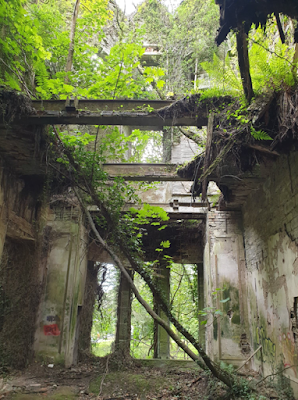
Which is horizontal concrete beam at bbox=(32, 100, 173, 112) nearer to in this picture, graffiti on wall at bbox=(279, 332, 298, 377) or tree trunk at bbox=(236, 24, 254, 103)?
tree trunk at bbox=(236, 24, 254, 103)

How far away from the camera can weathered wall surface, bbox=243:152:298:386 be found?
470 cm

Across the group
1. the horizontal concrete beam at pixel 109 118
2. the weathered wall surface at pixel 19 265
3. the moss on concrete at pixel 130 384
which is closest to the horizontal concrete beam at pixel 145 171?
the weathered wall surface at pixel 19 265

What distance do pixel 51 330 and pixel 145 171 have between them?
16.7ft

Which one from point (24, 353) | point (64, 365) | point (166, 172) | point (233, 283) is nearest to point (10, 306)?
point (24, 353)

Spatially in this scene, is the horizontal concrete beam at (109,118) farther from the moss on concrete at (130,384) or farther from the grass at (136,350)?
the grass at (136,350)

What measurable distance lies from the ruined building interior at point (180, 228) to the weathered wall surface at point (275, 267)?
0.06ft

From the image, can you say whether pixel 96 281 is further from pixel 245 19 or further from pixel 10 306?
pixel 245 19

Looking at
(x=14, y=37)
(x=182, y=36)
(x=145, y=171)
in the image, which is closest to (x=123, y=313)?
(x=145, y=171)

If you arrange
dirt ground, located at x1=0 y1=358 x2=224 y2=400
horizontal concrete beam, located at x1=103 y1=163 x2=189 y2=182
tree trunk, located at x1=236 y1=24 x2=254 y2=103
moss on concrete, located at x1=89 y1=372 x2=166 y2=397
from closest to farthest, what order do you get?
1. tree trunk, located at x1=236 y1=24 x2=254 y2=103
2. dirt ground, located at x1=0 y1=358 x2=224 y2=400
3. moss on concrete, located at x1=89 y1=372 x2=166 y2=397
4. horizontal concrete beam, located at x1=103 y1=163 x2=189 y2=182

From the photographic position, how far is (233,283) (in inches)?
312

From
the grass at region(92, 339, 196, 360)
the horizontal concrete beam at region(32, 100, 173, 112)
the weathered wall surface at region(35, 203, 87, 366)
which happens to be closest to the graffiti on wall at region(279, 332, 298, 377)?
the horizontal concrete beam at region(32, 100, 173, 112)

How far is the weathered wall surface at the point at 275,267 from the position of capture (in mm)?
4703

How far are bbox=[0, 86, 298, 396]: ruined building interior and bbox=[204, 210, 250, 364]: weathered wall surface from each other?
0.03 meters

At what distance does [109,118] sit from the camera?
16.0ft
